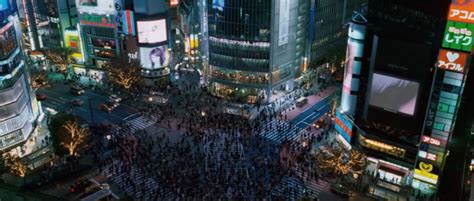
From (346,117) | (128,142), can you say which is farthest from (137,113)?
(346,117)

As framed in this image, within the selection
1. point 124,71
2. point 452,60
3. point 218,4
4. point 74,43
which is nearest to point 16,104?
point 124,71

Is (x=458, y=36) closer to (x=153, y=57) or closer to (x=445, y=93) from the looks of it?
(x=445, y=93)

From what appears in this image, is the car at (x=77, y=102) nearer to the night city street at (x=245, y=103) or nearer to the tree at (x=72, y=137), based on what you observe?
the night city street at (x=245, y=103)

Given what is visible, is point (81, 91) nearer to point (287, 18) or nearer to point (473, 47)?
point (287, 18)

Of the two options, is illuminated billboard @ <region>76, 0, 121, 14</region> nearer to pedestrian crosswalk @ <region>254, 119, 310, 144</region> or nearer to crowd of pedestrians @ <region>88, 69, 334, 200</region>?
crowd of pedestrians @ <region>88, 69, 334, 200</region>

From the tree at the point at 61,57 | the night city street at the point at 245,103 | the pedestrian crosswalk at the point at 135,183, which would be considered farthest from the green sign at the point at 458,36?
the tree at the point at 61,57
